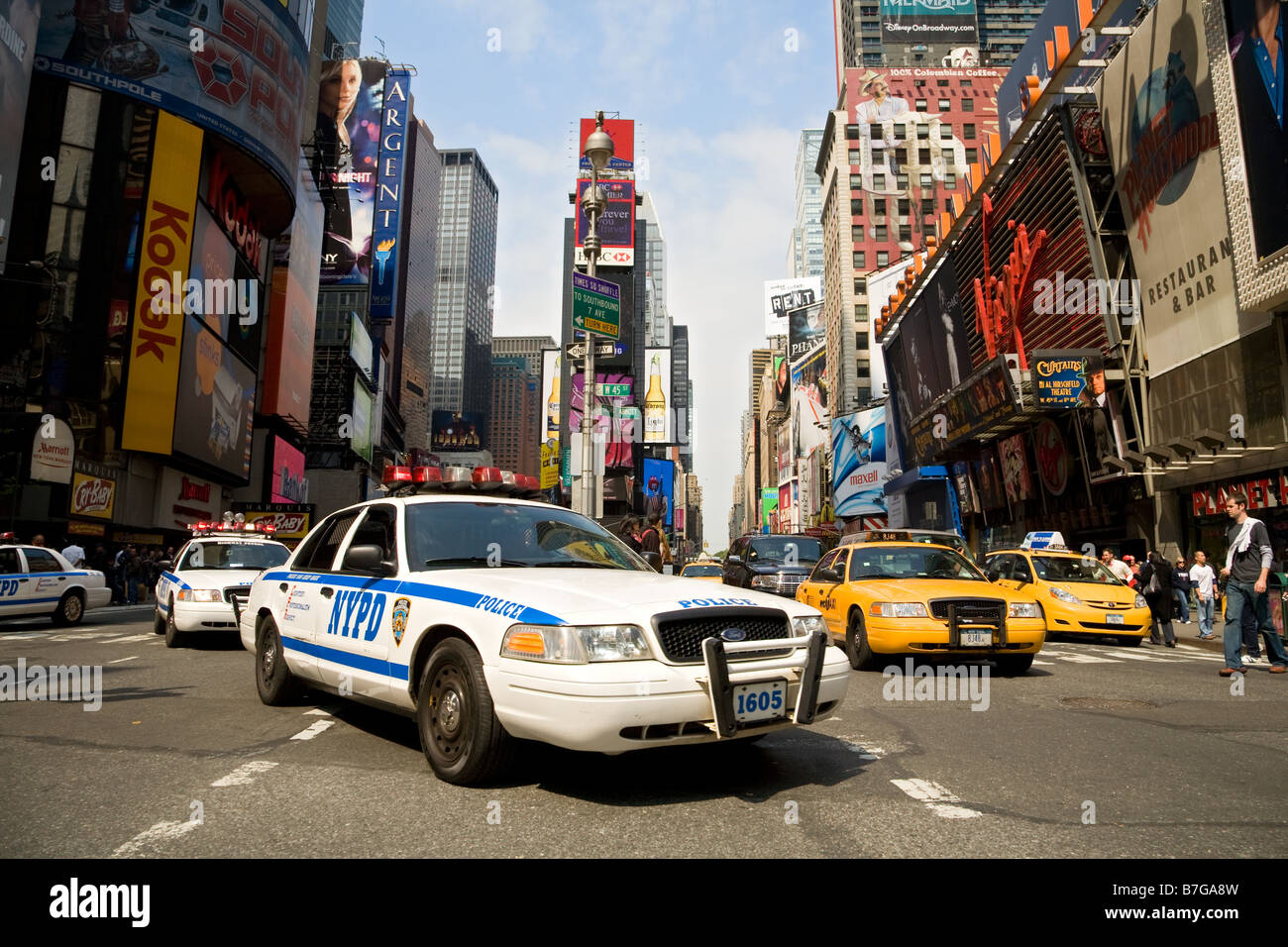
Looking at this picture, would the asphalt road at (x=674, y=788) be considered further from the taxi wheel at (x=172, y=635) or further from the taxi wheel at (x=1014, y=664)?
the taxi wheel at (x=172, y=635)

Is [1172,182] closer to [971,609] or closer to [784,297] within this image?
[971,609]

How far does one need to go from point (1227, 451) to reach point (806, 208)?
172m

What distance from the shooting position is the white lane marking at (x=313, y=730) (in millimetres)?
5660

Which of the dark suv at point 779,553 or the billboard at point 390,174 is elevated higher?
the billboard at point 390,174

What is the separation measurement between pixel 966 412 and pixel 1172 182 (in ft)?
44.7

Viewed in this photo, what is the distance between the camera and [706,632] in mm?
4152

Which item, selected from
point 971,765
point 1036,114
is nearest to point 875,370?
point 1036,114

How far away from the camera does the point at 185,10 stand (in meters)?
36.0

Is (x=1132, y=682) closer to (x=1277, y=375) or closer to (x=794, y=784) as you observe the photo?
(x=794, y=784)

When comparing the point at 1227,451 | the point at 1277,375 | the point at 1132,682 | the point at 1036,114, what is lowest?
the point at 1132,682

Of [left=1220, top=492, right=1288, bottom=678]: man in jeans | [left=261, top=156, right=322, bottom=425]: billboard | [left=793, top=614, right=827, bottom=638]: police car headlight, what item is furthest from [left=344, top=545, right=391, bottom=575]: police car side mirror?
[left=261, top=156, right=322, bottom=425]: billboard

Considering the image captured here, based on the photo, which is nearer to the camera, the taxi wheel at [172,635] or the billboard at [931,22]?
the taxi wheel at [172,635]

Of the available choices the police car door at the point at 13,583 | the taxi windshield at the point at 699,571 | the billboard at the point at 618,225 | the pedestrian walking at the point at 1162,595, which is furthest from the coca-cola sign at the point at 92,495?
the billboard at the point at 618,225

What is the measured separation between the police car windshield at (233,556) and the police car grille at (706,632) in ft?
32.3
